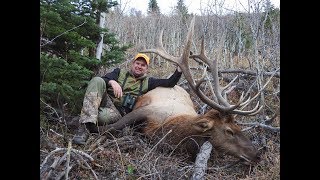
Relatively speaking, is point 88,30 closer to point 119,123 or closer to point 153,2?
point 119,123

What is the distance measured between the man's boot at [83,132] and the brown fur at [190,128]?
0.79 ft

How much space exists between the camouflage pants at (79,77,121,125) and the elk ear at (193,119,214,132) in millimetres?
1150

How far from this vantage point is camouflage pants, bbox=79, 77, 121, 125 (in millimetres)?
4577

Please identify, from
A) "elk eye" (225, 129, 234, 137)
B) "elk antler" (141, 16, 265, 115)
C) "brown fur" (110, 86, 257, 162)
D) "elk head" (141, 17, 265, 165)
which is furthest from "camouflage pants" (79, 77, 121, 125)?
"elk eye" (225, 129, 234, 137)

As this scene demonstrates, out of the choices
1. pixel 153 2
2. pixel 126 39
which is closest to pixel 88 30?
pixel 126 39

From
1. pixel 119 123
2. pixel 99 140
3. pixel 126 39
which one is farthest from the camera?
pixel 126 39

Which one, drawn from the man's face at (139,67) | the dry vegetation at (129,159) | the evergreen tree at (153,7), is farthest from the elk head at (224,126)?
the evergreen tree at (153,7)

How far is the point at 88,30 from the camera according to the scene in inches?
216

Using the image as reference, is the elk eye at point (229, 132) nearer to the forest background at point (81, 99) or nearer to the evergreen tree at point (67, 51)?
the forest background at point (81, 99)

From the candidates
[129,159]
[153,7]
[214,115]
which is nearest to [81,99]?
[129,159]

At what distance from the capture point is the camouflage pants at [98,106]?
4577mm
